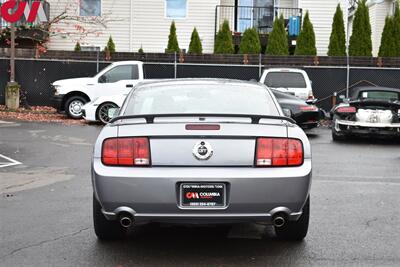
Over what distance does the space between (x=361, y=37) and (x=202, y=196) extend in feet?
68.7

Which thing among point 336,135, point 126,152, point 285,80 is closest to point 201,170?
point 126,152

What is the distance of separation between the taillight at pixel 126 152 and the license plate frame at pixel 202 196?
38 centimetres

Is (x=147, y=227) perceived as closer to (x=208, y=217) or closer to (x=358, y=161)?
(x=208, y=217)

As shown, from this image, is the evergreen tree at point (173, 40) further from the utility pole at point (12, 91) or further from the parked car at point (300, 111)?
the parked car at point (300, 111)

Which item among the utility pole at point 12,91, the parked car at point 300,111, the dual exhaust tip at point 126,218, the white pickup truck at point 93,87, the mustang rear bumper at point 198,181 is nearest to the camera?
the mustang rear bumper at point 198,181

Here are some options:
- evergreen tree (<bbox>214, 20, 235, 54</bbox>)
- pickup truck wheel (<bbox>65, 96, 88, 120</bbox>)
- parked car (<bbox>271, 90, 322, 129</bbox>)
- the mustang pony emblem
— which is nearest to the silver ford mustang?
the mustang pony emblem

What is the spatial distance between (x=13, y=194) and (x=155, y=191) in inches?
147

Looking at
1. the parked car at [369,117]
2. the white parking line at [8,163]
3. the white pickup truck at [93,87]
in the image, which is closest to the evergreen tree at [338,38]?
the white pickup truck at [93,87]

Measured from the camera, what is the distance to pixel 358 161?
37.4 ft

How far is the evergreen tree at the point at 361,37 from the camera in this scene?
24281 millimetres

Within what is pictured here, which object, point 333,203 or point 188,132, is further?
point 333,203

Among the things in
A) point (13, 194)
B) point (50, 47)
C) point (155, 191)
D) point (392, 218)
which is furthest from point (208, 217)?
point (50, 47)

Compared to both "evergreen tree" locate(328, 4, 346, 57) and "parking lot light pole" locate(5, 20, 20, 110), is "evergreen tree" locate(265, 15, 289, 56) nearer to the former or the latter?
"evergreen tree" locate(328, 4, 346, 57)

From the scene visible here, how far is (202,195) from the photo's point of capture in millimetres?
4812
